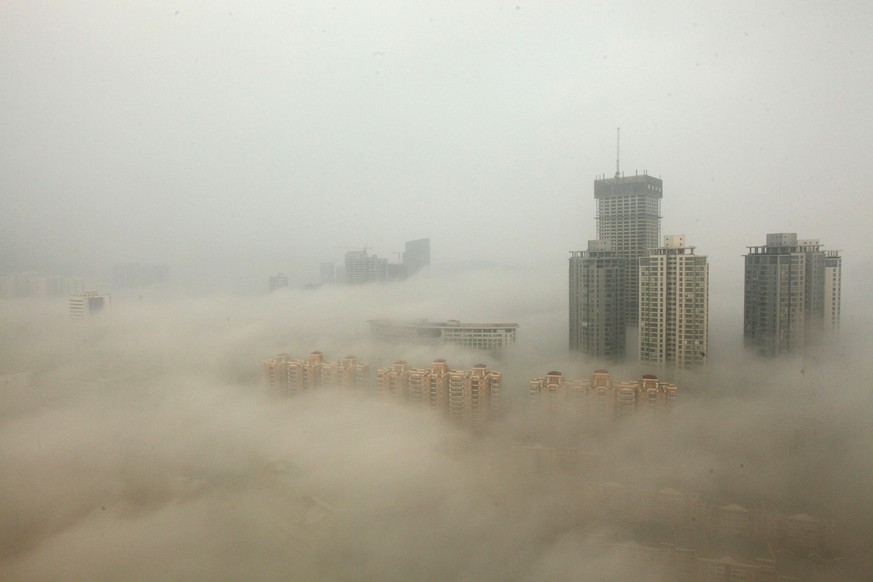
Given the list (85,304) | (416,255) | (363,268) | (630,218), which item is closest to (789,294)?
(630,218)

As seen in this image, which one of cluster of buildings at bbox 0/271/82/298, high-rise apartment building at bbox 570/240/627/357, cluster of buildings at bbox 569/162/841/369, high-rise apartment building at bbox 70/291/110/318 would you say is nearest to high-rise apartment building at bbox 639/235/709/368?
cluster of buildings at bbox 569/162/841/369

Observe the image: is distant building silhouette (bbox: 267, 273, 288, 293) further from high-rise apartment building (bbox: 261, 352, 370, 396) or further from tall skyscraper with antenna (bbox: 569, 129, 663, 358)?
tall skyscraper with antenna (bbox: 569, 129, 663, 358)

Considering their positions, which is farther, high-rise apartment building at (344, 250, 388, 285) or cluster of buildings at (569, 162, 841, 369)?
high-rise apartment building at (344, 250, 388, 285)

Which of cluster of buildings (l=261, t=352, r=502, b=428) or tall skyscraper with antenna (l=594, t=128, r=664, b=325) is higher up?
tall skyscraper with antenna (l=594, t=128, r=664, b=325)

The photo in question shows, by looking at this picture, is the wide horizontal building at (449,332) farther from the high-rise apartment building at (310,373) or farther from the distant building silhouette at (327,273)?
the distant building silhouette at (327,273)

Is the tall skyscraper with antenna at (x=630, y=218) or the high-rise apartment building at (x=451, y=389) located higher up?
the tall skyscraper with antenna at (x=630, y=218)

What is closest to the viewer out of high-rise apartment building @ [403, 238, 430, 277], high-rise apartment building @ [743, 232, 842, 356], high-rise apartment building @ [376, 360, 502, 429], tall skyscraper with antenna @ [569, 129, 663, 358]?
high-rise apartment building @ [743, 232, 842, 356]

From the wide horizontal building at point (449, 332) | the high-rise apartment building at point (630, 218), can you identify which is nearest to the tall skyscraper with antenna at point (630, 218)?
the high-rise apartment building at point (630, 218)
